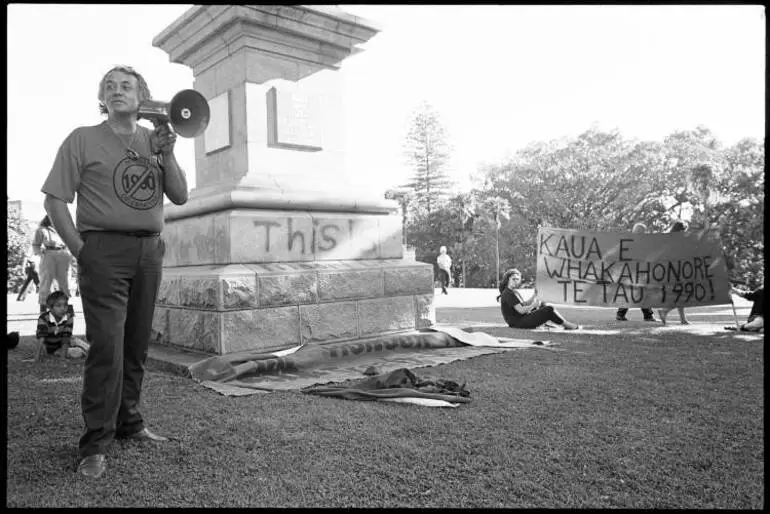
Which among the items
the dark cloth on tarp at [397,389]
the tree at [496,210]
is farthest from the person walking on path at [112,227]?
the tree at [496,210]

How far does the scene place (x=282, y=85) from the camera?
6.48m

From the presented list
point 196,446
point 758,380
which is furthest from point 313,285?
point 758,380

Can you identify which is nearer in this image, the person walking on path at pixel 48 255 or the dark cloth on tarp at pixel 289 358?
the dark cloth on tarp at pixel 289 358

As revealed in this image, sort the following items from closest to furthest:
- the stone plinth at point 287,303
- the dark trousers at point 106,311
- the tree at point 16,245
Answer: the dark trousers at point 106,311
the stone plinth at point 287,303
the tree at point 16,245

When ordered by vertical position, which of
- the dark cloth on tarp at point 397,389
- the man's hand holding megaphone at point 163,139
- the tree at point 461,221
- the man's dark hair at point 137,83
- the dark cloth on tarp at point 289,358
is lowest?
the dark cloth on tarp at point 397,389

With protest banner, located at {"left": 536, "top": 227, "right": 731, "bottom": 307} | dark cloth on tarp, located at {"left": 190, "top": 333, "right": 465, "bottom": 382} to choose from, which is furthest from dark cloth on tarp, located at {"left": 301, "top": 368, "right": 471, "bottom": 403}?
protest banner, located at {"left": 536, "top": 227, "right": 731, "bottom": 307}

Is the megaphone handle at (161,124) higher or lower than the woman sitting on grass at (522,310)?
higher

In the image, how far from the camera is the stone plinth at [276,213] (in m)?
5.81

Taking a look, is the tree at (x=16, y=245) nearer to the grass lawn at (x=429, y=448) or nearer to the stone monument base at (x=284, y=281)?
the stone monument base at (x=284, y=281)

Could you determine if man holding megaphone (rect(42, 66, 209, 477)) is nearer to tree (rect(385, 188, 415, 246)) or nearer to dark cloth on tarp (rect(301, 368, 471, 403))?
dark cloth on tarp (rect(301, 368, 471, 403))

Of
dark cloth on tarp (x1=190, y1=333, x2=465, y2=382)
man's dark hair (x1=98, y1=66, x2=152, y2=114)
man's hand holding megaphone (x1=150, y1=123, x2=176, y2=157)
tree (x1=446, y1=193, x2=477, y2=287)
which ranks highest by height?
tree (x1=446, y1=193, x2=477, y2=287)

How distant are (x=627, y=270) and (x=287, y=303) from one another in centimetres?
477

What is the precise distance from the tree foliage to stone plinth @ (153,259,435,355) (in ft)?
98.5

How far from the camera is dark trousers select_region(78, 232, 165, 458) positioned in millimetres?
2816
